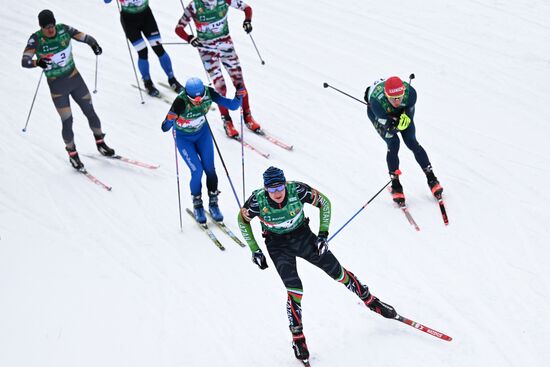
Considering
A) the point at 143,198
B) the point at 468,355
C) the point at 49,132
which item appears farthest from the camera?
the point at 49,132

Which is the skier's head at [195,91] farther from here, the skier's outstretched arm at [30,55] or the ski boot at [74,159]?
the ski boot at [74,159]

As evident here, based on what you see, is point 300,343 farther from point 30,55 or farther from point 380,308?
point 30,55

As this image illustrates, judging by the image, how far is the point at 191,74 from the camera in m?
11.6

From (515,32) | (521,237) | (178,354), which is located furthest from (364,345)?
(515,32)

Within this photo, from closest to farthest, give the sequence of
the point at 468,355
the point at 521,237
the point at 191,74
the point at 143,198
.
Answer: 1. the point at 468,355
2. the point at 521,237
3. the point at 143,198
4. the point at 191,74

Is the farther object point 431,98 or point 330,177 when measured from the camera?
point 431,98

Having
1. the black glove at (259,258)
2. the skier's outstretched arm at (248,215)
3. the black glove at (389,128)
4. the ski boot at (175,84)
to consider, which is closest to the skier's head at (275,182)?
the skier's outstretched arm at (248,215)

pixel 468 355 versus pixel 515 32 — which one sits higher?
pixel 515 32

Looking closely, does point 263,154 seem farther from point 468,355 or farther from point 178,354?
point 468,355

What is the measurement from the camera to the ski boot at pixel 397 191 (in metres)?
8.12

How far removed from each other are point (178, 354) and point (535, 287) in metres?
3.74

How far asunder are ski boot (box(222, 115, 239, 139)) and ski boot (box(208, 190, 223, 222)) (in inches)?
75.3

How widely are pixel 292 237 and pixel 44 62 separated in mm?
4502

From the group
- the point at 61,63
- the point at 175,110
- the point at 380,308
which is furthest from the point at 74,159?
the point at 380,308
